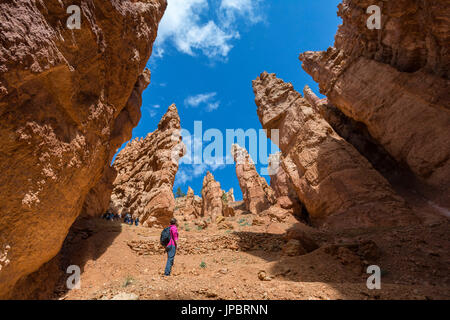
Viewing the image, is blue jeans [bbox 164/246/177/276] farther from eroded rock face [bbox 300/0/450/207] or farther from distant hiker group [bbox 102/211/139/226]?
eroded rock face [bbox 300/0/450/207]

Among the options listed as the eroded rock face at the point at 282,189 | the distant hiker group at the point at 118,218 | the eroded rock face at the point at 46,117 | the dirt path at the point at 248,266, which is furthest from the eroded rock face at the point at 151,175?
the eroded rock face at the point at 282,189

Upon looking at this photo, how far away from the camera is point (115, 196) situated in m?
19.1

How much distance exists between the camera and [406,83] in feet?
40.0

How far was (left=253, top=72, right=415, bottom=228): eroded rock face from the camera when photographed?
11820 millimetres

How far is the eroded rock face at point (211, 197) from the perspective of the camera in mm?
37312

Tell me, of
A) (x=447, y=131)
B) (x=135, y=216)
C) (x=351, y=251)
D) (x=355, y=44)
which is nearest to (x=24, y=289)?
→ (x=351, y=251)

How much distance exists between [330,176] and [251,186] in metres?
23.6

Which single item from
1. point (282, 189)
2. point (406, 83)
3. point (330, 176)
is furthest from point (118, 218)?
point (282, 189)

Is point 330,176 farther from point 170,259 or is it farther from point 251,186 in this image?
point 251,186

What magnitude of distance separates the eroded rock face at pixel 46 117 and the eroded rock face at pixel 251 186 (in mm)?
29716

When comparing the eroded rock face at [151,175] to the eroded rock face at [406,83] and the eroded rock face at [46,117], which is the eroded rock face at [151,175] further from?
the eroded rock face at [406,83]

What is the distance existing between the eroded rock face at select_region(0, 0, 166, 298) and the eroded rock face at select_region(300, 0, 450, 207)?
45.4 ft

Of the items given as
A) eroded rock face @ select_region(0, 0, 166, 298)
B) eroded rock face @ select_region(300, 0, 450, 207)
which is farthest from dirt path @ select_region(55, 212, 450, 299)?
eroded rock face @ select_region(300, 0, 450, 207)

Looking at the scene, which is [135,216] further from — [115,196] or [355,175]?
[355,175]
